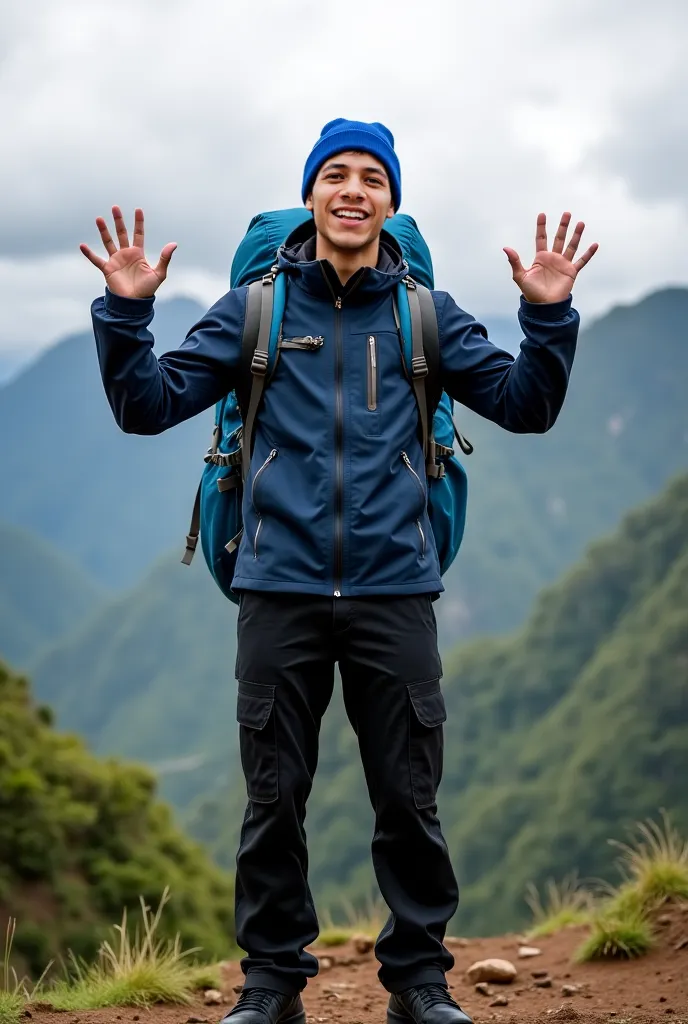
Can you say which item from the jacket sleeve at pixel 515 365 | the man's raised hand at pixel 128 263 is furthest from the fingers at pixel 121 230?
the jacket sleeve at pixel 515 365

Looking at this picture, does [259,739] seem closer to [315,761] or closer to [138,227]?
[315,761]

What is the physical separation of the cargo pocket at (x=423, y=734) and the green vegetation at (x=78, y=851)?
10309 millimetres

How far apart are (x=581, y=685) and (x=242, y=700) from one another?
92.6m

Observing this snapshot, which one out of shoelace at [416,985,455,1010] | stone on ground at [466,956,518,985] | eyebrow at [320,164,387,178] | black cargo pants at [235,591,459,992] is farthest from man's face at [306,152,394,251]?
stone on ground at [466,956,518,985]

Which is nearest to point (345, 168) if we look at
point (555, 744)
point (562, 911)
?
point (562, 911)

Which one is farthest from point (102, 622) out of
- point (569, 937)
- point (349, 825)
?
point (569, 937)

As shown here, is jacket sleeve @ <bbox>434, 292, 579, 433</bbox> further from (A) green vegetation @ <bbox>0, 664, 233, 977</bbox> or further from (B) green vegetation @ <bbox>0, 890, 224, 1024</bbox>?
(A) green vegetation @ <bbox>0, 664, 233, 977</bbox>

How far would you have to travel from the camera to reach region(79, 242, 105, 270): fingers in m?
3.62

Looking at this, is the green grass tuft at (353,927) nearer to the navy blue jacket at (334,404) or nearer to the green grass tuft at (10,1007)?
the green grass tuft at (10,1007)

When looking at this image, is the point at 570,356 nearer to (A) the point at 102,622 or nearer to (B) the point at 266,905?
(B) the point at 266,905

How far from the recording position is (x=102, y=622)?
199 m

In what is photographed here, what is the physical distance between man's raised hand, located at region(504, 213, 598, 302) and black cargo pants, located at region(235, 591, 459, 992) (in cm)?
107

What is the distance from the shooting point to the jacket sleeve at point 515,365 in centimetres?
379

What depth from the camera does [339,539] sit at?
3.80 meters
